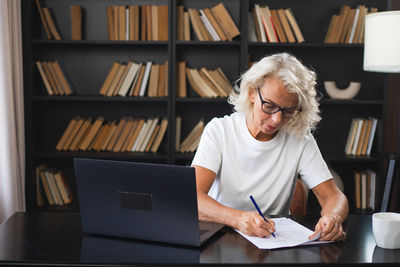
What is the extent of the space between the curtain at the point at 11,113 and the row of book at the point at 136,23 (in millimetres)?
648

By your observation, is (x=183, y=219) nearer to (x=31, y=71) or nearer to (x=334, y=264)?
(x=334, y=264)

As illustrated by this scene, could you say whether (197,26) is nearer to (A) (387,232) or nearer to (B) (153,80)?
(B) (153,80)

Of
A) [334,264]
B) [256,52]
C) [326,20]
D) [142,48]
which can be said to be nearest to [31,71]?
[142,48]

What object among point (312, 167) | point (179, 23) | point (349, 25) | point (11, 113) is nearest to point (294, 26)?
point (349, 25)

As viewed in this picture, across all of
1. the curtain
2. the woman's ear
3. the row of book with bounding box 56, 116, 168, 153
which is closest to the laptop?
the woman's ear

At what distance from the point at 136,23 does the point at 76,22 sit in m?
0.45

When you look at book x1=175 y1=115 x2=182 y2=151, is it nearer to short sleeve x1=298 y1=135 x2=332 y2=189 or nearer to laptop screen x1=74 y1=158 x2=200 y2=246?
short sleeve x1=298 y1=135 x2=332 y2=189

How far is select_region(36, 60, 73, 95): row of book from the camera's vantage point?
366 cm

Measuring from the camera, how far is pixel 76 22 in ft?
12.1

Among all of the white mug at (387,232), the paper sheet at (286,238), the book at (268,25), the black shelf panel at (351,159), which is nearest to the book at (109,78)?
the book at (268,25)

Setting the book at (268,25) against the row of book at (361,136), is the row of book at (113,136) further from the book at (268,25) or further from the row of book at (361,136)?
the row of book at (361,136)

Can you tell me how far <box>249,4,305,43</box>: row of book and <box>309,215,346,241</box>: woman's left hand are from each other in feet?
7.47

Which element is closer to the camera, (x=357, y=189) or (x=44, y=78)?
(x=44, y=78)

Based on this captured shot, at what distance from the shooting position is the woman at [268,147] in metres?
1.90
